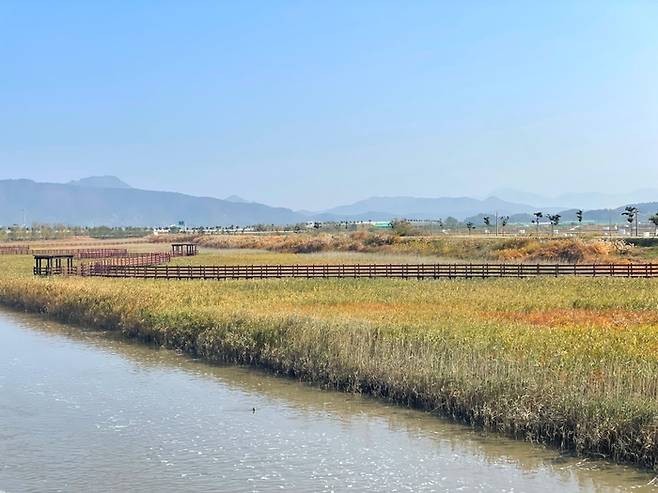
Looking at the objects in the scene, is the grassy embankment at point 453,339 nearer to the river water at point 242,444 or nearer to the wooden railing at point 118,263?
the river water at point 242,444

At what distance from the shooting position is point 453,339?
24.1 metres

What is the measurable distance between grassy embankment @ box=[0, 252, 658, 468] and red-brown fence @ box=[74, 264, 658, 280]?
6327 mm

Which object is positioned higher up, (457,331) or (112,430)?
(457,331)

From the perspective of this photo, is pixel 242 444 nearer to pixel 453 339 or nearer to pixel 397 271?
pixel 453 339

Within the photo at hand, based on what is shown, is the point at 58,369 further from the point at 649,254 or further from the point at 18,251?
the point at 18,251

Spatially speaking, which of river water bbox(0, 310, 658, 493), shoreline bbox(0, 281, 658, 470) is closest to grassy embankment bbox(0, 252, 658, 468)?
shoreline bbox(0, 281, 658, 470)

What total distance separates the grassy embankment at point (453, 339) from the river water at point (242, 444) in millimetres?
702

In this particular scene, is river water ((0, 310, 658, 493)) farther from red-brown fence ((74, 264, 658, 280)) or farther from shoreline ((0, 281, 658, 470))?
red-brown fence ((74, 264, 658, 280))

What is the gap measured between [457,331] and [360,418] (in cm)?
662

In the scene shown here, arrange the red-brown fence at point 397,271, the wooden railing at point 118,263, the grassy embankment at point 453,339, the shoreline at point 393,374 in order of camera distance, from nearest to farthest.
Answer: the shoreline at point 393,374 → the grassy embankment at point 453,339 → the red-brown fence at point 397,271 → the wooden railing at point 118,263

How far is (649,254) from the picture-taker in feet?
250

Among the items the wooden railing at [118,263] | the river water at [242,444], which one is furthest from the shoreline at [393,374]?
the wooden railing at [118,263]

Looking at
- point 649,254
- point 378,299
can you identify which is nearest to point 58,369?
point 378,299

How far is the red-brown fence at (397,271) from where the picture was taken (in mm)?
55125
